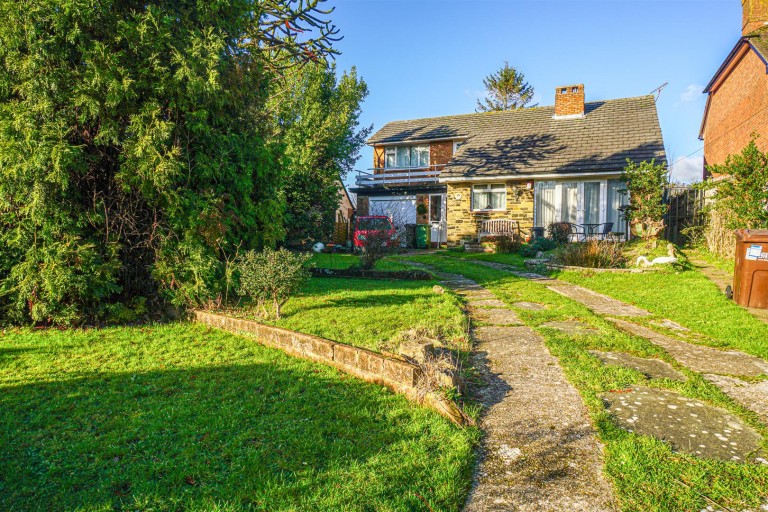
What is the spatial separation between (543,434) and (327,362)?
2.19 meters

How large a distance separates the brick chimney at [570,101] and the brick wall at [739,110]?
5721mm

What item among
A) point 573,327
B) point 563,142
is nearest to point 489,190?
point 563,142

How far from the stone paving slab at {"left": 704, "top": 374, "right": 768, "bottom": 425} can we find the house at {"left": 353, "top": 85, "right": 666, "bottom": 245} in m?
14.8

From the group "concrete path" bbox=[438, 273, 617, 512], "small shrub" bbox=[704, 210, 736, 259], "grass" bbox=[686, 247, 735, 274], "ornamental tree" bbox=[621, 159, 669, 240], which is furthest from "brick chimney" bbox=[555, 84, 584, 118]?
"concrete path" bbox=[438, 273, 617, 512]

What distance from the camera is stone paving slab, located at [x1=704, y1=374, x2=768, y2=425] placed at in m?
3.29

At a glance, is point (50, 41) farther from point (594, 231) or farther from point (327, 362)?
point (594, 231)

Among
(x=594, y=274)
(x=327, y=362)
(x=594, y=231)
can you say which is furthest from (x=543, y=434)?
(x=594, y=231)

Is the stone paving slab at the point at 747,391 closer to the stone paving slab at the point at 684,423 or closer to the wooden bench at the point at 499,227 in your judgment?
the stone paving slab at the point at 684,423

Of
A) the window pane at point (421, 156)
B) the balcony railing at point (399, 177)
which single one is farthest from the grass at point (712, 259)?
the window pane at point (421, 156)

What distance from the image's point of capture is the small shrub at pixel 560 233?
52.0ft

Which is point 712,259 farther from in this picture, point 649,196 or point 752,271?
point 752,271

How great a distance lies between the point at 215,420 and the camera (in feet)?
10.8

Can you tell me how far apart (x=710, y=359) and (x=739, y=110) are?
18252mm

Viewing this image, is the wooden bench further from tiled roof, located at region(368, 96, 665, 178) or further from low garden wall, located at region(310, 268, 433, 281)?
low garden wall, located at region(310, 268, 433, 281)
